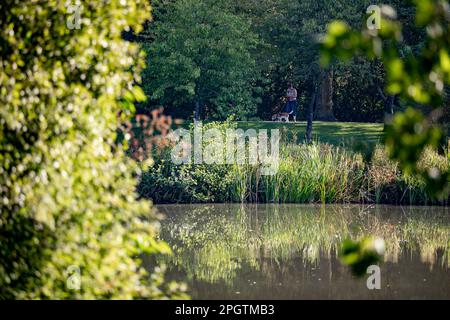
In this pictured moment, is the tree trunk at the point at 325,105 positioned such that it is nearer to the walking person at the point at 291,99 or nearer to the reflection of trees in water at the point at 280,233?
the walking person at the point at 291,99

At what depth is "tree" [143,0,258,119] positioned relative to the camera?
25969 mm

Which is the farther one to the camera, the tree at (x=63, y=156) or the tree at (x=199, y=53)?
the tree at (x=199, y=53)

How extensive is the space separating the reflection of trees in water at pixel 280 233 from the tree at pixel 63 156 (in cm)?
483

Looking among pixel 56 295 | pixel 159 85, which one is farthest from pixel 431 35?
pixel 159 85

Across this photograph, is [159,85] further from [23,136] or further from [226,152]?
[23,136]

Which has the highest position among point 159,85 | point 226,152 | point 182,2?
point 182,2

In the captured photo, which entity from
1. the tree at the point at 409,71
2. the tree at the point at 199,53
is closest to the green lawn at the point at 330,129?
the tree at the point at 199,53

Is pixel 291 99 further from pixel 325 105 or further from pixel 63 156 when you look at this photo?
pixel 63 156

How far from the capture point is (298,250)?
485 inches

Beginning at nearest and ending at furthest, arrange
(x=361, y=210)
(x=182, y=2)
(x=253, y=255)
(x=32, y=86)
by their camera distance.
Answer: (x=32, y=86) → (x=253, y=255) → (x=361, y=210) → (x=182, y=2)

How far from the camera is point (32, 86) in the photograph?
197 inches

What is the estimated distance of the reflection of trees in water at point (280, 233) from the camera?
11.3m
